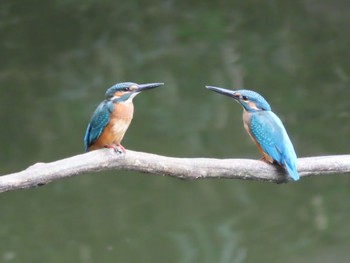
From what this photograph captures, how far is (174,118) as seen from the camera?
6555 mm

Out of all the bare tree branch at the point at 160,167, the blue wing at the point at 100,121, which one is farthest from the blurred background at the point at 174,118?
the bare tree branch at the point at 160,167

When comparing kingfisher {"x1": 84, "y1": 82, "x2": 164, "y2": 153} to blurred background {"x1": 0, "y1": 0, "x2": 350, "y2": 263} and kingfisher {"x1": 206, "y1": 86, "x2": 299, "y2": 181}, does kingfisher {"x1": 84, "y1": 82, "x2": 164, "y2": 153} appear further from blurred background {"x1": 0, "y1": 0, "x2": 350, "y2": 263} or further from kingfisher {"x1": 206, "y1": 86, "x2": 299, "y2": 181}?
blurred background {"x1": 0, "y1": 0, "x2": 350, "y2": 263}

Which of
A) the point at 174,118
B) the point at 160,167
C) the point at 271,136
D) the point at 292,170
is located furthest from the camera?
the point at 174,118

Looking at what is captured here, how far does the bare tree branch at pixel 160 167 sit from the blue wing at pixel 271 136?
4cm

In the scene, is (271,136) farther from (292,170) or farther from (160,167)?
(160,167)

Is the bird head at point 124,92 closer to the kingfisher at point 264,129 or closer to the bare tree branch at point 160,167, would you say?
the kingfisher at point 264,129

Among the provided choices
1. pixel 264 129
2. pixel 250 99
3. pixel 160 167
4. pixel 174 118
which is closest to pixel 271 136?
pixel 264 129

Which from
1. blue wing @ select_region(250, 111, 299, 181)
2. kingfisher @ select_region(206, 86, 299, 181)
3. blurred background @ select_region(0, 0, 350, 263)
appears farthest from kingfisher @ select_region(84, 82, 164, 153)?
blurred background @ select_region(0, 0, 350, 263)

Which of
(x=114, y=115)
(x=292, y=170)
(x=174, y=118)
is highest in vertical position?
(x=114, y=115)

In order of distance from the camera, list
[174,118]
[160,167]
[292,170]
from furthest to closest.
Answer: [174,118] → [292,170] → [160,167]

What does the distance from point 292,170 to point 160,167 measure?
0.39 meters

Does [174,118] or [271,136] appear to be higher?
[271,136]

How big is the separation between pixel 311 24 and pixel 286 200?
117 inches

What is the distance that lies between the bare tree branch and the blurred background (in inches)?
99.4
